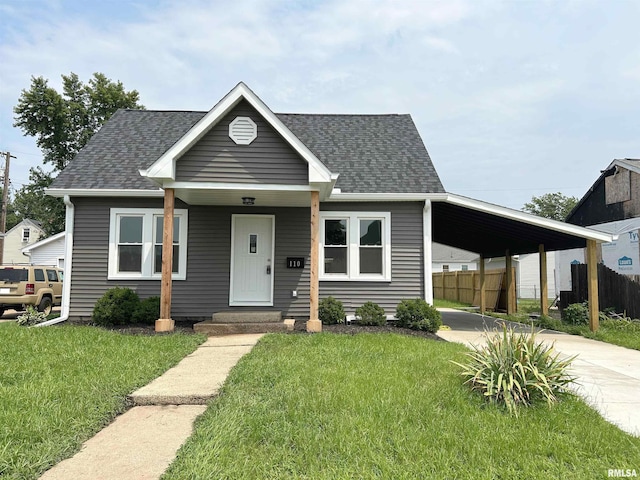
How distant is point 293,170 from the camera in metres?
8.32

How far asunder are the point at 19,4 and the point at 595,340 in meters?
15.1

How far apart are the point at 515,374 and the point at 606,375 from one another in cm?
259

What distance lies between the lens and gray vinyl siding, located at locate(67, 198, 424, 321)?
9.76m

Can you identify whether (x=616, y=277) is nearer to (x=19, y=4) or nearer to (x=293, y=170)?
(x=293, y=170)

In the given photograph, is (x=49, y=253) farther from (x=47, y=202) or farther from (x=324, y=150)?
(x=324, y=150)

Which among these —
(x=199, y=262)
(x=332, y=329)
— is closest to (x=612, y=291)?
(x=332, y=329)

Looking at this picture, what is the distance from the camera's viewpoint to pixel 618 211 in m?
17.9

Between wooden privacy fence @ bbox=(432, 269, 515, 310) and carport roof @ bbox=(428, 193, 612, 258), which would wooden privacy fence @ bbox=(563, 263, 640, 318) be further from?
wooden privacy fence @ bbox=(432, 269, 515, 310)

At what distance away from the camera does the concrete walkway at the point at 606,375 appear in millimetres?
4082

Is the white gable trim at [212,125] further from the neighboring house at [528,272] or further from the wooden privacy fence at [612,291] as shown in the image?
the neighboring house at [528,272]

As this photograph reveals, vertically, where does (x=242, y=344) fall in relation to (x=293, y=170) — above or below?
below

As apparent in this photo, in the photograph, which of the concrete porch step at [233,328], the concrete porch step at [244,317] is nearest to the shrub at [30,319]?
the concrete porch step at [233,328]

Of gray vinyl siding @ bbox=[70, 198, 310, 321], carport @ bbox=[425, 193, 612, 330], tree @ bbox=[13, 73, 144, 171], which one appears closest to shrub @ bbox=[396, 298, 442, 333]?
carport @ bbox=[425, 193, 612, 330]

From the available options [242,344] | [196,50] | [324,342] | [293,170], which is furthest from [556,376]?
[196,50]
